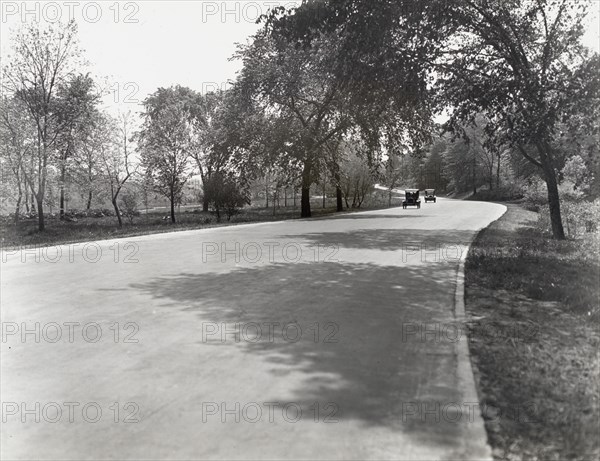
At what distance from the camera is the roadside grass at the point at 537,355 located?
3.48m

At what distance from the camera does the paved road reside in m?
3.52

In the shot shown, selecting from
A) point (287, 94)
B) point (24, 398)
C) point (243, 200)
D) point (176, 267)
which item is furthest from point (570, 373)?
point (243, 200)

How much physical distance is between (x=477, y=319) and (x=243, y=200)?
28703mm

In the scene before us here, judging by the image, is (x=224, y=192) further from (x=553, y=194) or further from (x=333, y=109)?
(x=553, y=194)

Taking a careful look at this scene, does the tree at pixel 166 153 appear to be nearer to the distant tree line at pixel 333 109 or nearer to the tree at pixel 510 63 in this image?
the distant tree line at pixel 333 109

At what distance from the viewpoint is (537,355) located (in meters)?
5.21

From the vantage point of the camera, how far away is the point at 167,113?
128ft

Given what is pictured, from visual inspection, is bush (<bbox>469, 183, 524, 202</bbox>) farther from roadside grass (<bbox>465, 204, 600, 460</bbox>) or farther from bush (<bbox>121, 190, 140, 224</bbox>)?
roadside grass (<bbox>465, 204, 600, 460</bbox>)

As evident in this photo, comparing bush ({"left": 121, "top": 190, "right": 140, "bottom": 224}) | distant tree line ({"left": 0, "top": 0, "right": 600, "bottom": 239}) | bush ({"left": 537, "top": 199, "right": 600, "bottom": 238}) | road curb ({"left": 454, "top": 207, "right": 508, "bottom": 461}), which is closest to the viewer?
road curb ({"left": 454, "top": 207, "right": 508, "bottom": 461})

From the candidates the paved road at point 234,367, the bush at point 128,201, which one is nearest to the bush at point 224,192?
the bush at point 128,201

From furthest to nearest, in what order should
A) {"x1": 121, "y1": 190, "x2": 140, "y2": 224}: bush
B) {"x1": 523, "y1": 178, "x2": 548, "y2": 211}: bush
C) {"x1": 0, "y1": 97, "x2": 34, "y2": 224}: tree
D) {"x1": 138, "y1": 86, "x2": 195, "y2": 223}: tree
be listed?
{"x1": 121, "y1": 190, "x2": 140, "y2": 224}: bush < {"x1": 523, "y1": 178, "x2": 548, "y2": 211}: bush < {"x1": 138, "y1": 86, "x2": 195, "y2": 223}: tree < {"x1": 0, "y1": 97, "x2": 34, "y2": 224}: tree

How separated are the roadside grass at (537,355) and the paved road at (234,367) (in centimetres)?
25

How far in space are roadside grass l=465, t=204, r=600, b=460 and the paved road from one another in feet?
0.81

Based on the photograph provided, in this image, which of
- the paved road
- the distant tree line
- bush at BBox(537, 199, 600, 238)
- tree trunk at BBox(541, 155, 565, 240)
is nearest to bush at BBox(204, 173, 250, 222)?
the distant tree line
